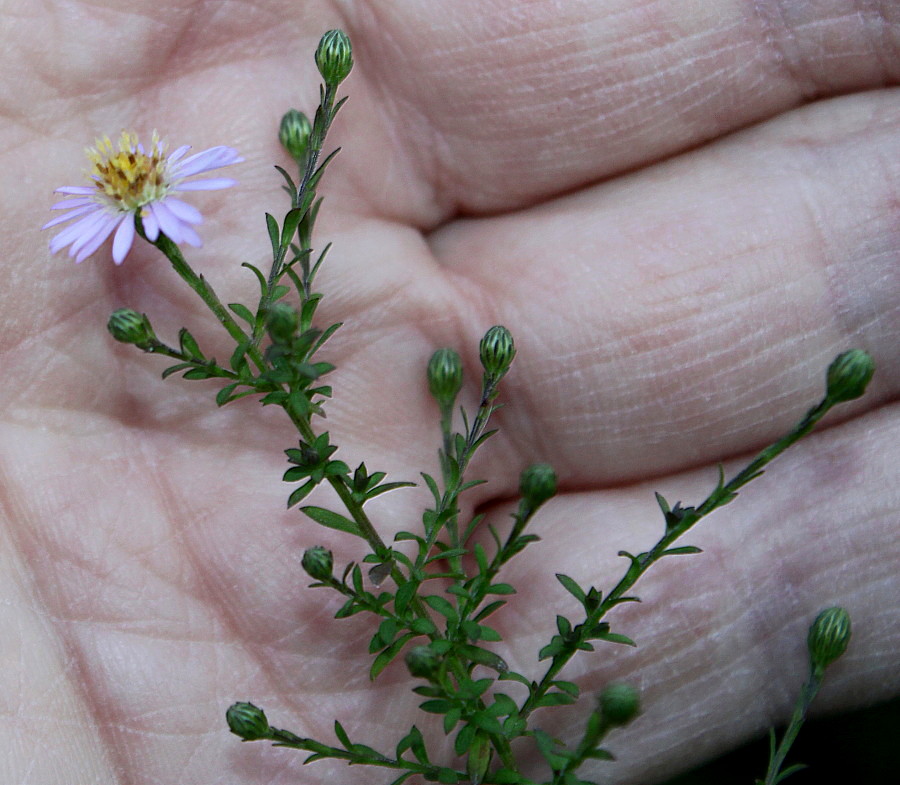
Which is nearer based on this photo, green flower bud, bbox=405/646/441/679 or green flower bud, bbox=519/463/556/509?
green flower bud, bbox=405/646/441/679

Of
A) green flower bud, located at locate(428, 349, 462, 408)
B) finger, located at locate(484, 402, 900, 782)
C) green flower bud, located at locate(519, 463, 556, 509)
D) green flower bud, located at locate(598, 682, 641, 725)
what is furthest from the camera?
finger, located at locate(484, 402, 900, 782)

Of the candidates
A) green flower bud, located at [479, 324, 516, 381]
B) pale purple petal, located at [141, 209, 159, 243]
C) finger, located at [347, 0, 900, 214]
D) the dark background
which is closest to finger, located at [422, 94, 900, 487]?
finger, located at [347, 0, 900, 214]

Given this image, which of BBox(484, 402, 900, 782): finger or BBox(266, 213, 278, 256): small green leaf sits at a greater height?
BBox(266, 213, 278, 256): small green leaf

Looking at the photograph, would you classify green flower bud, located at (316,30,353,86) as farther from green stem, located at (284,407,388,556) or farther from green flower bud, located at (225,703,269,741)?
green flower bud, located at (225,703,269,741)

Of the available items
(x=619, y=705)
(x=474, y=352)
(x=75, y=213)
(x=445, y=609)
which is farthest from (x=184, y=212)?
(x=619, y=705)

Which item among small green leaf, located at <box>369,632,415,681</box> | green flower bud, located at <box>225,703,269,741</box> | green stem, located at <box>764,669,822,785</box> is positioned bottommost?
green stem, located at <box>764,669,822,785</box>

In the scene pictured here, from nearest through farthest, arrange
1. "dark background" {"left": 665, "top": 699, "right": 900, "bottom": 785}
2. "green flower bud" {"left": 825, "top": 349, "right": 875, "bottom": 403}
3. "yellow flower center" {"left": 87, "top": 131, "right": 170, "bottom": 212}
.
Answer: "green flower bud" {"left": 825, "top": 349, "right": 875, "bottom": 403} → "yellow flower center" {"left": 87, "top": 131, "right": 170, "bottom": 212} → "dark background" {"left": 665, "top": 699, "right": 900, "bottom": 785}

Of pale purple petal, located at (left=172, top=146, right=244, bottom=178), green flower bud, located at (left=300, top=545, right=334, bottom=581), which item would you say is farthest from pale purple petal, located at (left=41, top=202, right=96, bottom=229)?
green flower bud, located at (left=300, top=545, right=334, bottom=581)

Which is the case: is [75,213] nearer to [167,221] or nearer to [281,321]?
[167,221]
